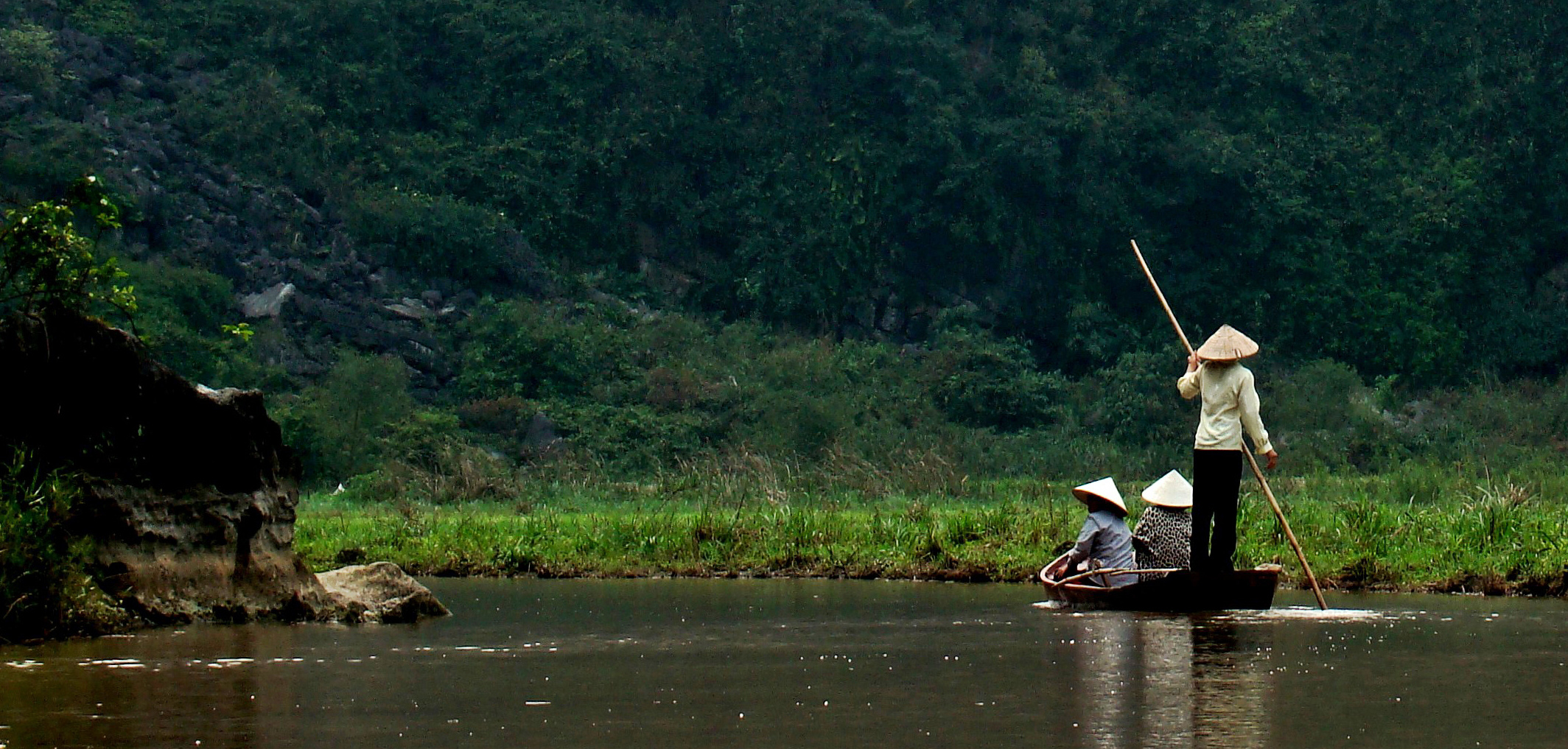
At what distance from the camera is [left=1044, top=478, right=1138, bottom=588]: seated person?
14227 millimetres

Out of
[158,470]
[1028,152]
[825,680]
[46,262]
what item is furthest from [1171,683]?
[1028,152]

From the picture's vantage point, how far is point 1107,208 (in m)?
47.2

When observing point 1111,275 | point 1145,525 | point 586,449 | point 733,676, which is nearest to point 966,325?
point 1111,275

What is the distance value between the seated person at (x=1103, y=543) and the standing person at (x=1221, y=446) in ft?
1.67

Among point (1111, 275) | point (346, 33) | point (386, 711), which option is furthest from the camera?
point (1111, 275)

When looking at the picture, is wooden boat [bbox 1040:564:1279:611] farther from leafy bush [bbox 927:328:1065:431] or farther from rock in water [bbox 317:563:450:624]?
leafy bush [bbox 927:328:1065:431]

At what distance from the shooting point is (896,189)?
154 feet

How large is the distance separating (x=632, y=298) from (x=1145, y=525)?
104 feet

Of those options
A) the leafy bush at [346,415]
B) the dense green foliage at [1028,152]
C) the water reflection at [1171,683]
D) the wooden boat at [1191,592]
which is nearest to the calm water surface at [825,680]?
the water reflection at [1171,683]

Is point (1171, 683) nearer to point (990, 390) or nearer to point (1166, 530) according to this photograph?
point (1166, 530)

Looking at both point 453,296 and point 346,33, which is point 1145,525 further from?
point 346,33

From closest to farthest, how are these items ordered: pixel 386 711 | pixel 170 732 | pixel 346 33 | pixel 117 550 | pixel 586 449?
pixel 170 732, pixel 386 711, pixel 117 550, pixel 586 449, pixel 346 33

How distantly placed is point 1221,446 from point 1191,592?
1175mm

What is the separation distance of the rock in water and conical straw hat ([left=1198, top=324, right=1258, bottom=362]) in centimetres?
587
